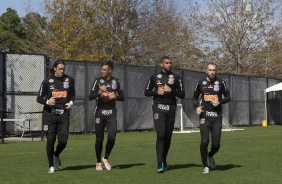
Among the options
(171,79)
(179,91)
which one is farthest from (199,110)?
(171,79)

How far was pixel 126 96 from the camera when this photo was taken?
96.5ft

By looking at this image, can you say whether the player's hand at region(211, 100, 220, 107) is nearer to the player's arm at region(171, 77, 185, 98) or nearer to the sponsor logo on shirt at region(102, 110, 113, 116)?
the player's arm at region(171, 77, 185, 98)

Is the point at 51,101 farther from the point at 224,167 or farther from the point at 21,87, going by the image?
the point at 21,87

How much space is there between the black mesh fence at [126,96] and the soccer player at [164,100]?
1098 centimetres

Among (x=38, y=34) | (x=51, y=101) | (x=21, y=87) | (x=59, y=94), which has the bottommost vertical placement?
(x=51, y=101)

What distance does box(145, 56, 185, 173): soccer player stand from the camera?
11461 mm

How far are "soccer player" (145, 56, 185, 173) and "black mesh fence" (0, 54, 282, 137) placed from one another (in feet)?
36.0

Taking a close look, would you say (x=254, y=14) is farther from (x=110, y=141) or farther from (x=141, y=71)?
(x=110, y=141)

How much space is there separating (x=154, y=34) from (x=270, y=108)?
1038 centimetres

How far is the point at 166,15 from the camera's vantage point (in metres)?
47.9

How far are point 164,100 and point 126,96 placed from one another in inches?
705

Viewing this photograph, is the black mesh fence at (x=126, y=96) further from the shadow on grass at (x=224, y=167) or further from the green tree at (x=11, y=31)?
the green tree at (x=11, y=31)

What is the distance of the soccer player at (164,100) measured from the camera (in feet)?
37.6

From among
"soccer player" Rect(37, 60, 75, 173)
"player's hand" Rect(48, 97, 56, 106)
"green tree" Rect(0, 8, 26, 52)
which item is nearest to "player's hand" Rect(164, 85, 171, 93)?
"soccer player" Rect(37, 60, 75, 173)
